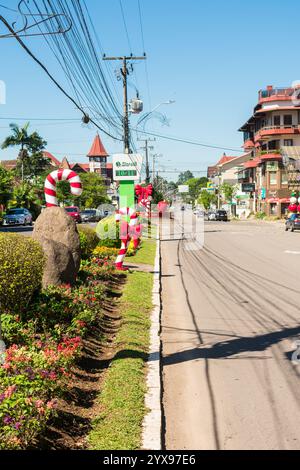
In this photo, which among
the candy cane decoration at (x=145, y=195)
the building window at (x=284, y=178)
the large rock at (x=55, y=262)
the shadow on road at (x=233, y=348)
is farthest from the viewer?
the building window at (x=284, y=178)

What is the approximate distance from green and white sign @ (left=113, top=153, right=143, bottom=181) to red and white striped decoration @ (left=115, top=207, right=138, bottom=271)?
29.1ft

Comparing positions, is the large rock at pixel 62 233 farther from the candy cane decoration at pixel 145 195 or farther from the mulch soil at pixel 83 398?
the candy cane decoration at pixel 145 195

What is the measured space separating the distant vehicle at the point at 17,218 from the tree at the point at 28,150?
26.6 meters

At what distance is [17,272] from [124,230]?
40.5 feet

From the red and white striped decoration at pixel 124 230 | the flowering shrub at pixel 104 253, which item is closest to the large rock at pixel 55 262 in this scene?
the red and white striped decoration at pixel 124 230

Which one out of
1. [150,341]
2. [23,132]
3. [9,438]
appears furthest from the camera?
[23,132]

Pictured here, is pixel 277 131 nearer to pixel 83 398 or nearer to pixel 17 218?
pixel 17 218

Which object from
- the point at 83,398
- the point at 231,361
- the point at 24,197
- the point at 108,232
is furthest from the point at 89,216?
the point at 83,398

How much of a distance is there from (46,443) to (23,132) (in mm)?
73533

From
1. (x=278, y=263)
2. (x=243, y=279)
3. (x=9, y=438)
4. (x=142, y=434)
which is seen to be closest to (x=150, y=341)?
(x=142, y=434)

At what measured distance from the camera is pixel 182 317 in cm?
1255

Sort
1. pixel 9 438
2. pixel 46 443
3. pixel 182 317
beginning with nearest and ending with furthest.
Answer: pixel 9 438 → pixel 46 443 → pixel 182 317

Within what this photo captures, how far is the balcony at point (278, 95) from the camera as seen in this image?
75375 millimetres
